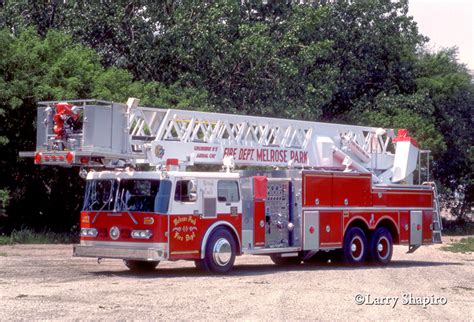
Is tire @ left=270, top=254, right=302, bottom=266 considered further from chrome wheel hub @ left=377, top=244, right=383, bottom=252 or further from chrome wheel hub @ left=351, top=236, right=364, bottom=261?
chrome wheel hub @ left=377, top=244, right=383, bottom=252

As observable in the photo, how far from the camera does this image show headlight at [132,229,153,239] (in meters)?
17.2

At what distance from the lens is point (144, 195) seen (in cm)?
1752

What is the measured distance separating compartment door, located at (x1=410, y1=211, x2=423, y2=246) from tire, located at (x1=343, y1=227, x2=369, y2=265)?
182 cm

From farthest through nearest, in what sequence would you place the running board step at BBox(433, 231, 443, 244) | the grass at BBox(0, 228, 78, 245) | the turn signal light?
1. the grass at BBox(0, 228, 78, 245)
2. the running board step at BBox(433, 231, 443, 244)
3. the turn signal light

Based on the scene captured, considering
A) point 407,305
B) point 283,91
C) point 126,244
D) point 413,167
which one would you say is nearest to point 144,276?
point 126,244

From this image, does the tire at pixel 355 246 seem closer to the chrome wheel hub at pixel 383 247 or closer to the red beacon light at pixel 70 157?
the chrome wheel hub at pixel 383 247

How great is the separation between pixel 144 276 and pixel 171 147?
2645 mm

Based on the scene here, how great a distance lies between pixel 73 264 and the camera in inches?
805

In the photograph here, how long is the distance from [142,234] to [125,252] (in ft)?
1.56

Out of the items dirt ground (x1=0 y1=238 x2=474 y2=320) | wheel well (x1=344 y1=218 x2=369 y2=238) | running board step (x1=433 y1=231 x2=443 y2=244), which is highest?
wheel well (x1=344 y1=218 x2=369 y2=238)

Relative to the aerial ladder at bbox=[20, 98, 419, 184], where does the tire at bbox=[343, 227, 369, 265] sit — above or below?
below

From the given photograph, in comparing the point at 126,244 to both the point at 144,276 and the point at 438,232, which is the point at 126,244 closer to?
the point at 144,276

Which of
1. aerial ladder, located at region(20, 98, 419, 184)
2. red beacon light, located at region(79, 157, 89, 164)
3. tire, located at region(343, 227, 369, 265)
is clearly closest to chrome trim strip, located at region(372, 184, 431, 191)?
aerial ladder, located at region(20, 98, 419, 184)

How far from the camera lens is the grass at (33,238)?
2722 centimetres
